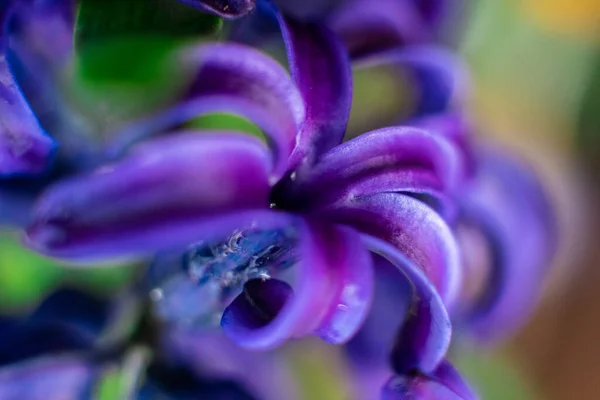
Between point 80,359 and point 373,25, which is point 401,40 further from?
point 80,359

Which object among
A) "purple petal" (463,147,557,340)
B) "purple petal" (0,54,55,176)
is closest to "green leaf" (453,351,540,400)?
"purple petal" (463,147,557,340)

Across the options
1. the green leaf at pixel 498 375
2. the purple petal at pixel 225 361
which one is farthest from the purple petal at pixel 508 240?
the purple petal at pixel 225 361

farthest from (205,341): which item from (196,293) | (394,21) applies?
(394,21)

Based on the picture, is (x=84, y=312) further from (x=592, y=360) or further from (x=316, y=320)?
(x=592, y=360)

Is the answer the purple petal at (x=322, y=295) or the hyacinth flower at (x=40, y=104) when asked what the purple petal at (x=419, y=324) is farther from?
the hyacinth flower at (x=40, y=104)

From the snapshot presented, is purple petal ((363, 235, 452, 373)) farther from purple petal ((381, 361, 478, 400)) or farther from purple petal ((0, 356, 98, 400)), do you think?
purple petal ((0, 356, 98, 400))

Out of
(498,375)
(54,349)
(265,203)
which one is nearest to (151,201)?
(265,203)
